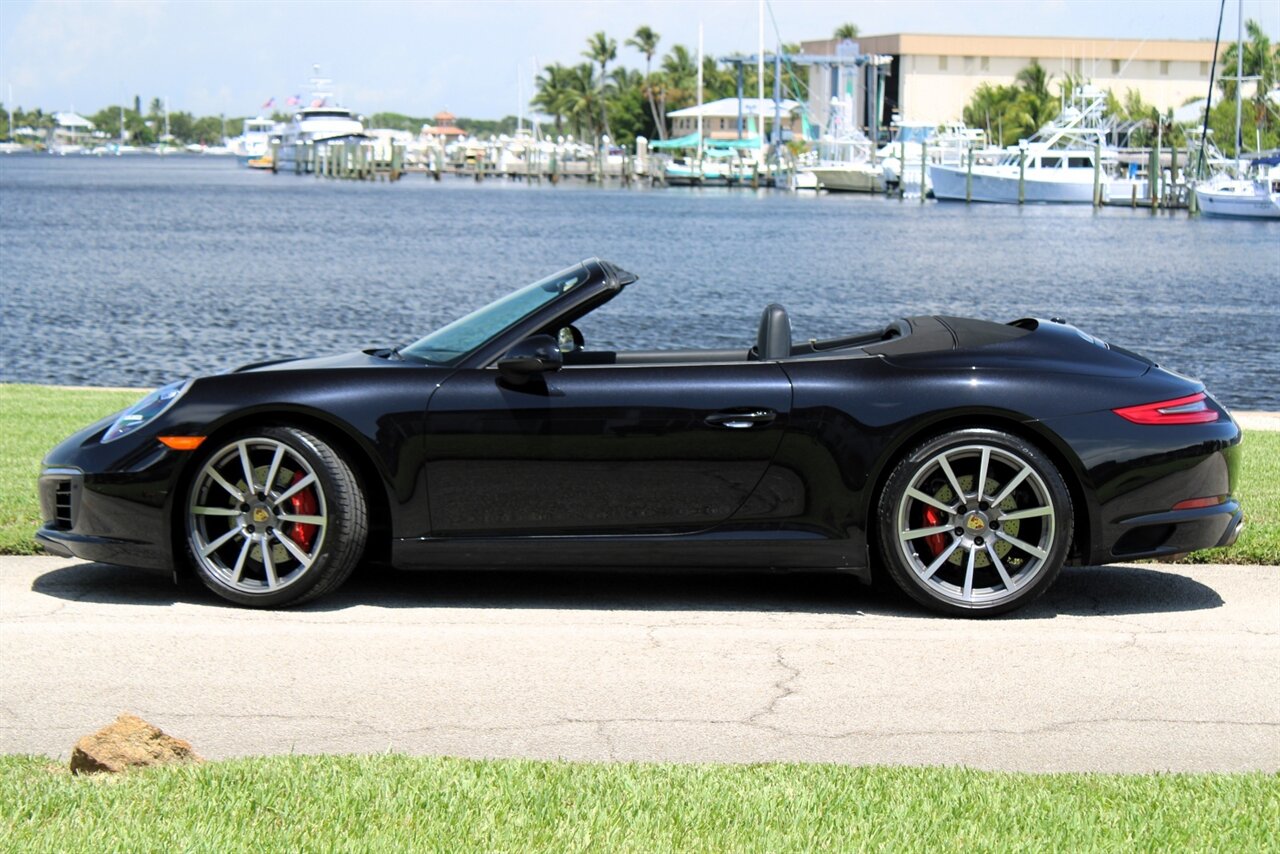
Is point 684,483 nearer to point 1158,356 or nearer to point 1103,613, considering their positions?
point 1103,613

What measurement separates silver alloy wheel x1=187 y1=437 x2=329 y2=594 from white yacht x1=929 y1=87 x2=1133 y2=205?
278 ft

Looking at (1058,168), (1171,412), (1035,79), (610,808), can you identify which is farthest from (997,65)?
(610,808)

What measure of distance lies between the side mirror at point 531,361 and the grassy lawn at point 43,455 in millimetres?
2544

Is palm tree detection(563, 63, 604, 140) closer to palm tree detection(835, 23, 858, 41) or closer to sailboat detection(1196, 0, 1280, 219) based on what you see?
palm tree detection(835, 23, 858, 41)

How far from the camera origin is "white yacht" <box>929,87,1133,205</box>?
89.0 meters

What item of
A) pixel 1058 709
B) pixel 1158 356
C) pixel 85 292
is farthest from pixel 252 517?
pixel 85 292

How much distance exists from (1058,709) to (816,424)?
1.49m

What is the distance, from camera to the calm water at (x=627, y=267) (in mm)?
26875

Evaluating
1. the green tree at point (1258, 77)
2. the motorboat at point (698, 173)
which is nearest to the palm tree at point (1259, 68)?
the green tree at point (1258, 77)

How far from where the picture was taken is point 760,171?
125 metres

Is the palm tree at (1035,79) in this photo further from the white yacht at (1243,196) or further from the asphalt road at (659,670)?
the asphalt road at (659,670)

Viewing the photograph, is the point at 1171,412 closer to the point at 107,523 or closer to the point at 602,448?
the point at 602,448

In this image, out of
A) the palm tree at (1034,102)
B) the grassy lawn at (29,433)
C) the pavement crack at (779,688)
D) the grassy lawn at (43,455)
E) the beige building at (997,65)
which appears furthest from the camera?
the beige building at (997,65)

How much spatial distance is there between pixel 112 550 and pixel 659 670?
2.24 metres
